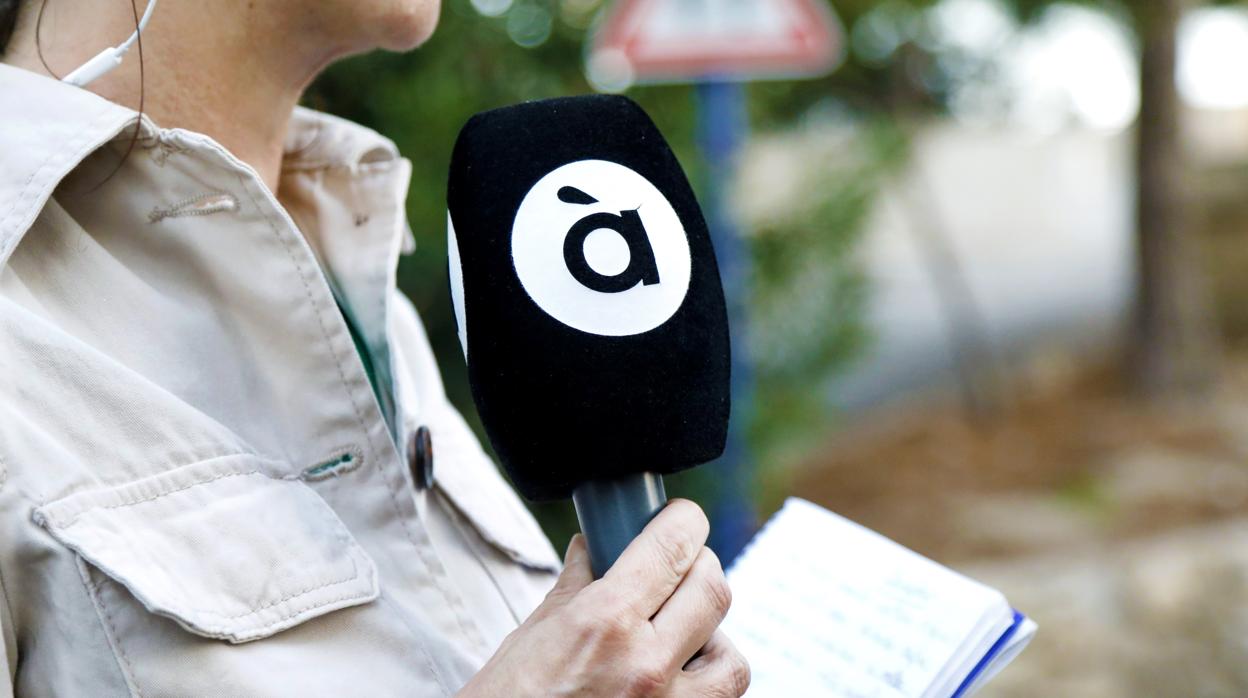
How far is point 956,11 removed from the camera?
6637 millimetres

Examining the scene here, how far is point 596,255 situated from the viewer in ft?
3.04

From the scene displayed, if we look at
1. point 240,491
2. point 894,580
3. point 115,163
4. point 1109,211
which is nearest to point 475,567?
point 240,491

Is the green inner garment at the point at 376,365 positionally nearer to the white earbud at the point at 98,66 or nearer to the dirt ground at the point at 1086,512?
the white earbud at the point at 98,66

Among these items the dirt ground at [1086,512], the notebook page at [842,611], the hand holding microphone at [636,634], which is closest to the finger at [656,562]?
the hand holding microphone at [636,634]

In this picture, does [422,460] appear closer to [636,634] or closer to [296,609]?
[296,609]

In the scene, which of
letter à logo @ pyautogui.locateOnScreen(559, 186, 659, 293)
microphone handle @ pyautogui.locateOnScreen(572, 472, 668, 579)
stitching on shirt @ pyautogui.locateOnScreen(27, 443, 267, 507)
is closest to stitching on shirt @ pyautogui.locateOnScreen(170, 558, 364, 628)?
stitching on shirt @ pyautogui.locateOnScreen(27, 443, 267, 507)

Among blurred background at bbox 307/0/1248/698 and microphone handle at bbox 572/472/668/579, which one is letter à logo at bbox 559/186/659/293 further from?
blurred background at bbox 307/0/1248/698

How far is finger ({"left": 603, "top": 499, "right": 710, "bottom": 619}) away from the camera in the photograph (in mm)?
904

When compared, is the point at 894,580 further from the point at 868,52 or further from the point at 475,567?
the point at 868,52

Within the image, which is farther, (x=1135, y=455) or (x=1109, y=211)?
(x=1109, y=211)

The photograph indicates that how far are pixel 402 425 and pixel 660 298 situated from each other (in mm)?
434

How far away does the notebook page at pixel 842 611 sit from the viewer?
1.12 metres

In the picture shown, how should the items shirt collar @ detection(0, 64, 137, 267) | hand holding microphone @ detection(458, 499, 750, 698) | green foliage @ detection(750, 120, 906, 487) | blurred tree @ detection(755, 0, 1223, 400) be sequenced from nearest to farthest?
hand holding microphone @ detection(458, 499, 750, 698), shirt collar @ detection(0, 64, 137, 267), green foliage @ detection(750, 120, 906, 487), blurred tree @ detection(755, 0, 1223, 400)

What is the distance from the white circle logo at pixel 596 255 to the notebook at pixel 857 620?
39 cm
